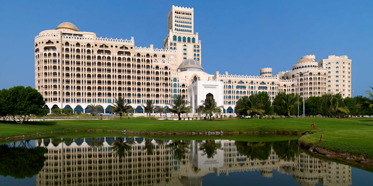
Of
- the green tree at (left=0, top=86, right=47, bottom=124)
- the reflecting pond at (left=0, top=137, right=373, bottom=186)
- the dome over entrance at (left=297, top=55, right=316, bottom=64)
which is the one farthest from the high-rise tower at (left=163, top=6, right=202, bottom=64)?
the reflecting pond at (left=0, top=137, right=373, bottom=186)

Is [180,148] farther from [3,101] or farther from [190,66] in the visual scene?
[190,66]

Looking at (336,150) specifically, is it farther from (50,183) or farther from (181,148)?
(50,183)

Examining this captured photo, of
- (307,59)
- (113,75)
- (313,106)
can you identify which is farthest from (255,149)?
(307,59)

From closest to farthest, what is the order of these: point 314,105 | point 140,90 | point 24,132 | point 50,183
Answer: point 50,183
point 24,132
point 314,105
point 140,90

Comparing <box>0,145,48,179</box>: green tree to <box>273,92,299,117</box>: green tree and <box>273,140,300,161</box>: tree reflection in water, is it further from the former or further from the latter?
<box>273,92,299,117</box>: green tree

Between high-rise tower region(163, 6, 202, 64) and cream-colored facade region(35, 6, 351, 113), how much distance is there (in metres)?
17.1

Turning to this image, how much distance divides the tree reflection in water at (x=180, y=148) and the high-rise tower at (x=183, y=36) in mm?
126497

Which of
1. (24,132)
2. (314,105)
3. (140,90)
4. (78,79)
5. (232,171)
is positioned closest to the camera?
(232,171)

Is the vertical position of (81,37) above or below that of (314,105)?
above

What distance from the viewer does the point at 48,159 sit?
23.8 m

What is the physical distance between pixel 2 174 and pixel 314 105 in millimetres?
96428

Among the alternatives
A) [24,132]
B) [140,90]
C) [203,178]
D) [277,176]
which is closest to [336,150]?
[277,176]

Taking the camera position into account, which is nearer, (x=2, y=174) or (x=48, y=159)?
(x=2, y=174)

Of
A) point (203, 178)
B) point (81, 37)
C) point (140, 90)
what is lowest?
point (203, 178)
